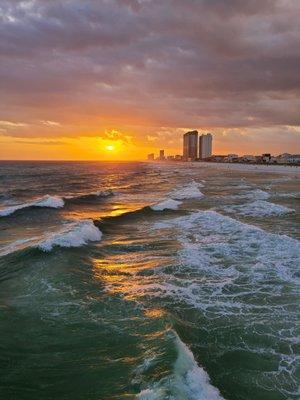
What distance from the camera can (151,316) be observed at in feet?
33.2

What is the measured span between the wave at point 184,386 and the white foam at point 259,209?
21213 millimetres

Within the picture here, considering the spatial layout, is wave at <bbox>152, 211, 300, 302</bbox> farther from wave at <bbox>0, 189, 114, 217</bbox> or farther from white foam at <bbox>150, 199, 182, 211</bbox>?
wave at <bbox>0, 189, 114, 217</bbox>

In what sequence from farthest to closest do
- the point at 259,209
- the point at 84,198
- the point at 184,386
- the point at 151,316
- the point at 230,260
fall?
1. the point at 84,198
2. the point at 259,209
3. the point at 230,260
4. the point at 151,316
5. the point at 184,386

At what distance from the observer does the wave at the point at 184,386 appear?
6.52 meters

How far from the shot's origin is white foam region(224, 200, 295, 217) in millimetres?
28078

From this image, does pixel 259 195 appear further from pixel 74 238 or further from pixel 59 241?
pixel 59 241

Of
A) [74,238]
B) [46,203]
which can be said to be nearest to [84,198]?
[46,203]

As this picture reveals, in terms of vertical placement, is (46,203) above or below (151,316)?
above

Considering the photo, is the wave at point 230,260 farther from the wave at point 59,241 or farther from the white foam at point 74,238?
the wave at point 59,241

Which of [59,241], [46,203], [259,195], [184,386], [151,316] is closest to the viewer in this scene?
[184,386]

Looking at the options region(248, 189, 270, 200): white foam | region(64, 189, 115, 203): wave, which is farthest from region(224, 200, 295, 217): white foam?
region(64, 189, 115, 203): wave

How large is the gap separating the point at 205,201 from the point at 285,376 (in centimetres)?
3008

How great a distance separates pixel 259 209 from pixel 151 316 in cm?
2212

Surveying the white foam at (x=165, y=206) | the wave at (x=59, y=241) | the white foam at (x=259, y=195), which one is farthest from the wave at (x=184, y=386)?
the white foam at (x=259, y=195)
